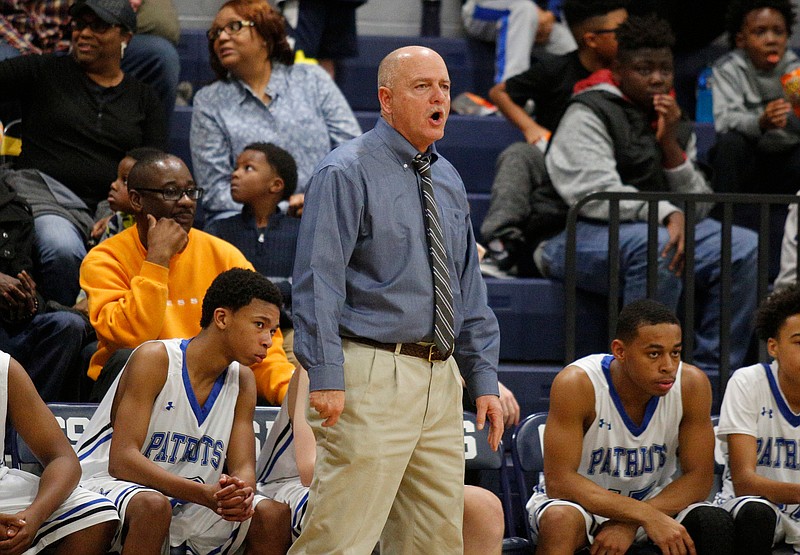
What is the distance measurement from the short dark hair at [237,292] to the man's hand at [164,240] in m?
0.47

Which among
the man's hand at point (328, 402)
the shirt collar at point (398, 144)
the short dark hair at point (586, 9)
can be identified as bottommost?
the man's hand at point (328, 402)

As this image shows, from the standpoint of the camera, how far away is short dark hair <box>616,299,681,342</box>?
4273 mm

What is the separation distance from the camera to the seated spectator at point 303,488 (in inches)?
150

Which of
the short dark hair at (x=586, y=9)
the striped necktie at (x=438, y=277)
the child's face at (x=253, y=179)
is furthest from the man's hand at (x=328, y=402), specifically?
the short dark hair at (x=586, y=9)

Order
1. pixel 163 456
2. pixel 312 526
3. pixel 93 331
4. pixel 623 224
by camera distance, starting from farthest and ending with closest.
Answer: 1. pixel 623 224
2. pixel 93 331
3. pixel 163 456
4. pixel 312 526

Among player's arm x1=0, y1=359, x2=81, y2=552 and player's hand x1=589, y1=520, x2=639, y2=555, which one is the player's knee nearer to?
player's hand x1=589, y1=520, x2=639, y2=555

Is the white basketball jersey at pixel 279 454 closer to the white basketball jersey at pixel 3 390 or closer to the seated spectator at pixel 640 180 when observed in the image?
the white basketball jersey at pixel 3 390

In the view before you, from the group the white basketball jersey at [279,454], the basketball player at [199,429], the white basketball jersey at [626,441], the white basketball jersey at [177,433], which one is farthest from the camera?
the white basketball jersey at [626,441]

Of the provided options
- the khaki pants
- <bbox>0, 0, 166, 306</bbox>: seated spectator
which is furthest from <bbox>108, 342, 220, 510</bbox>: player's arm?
<bbox>0, 0, 166, 306</bbox>: seated spectator

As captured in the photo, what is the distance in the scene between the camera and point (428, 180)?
3.43m

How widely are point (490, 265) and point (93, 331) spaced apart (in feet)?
6.61

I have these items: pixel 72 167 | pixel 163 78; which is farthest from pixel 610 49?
pixel 72 167

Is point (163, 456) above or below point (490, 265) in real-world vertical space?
below

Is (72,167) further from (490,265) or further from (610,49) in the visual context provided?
(610,49)
